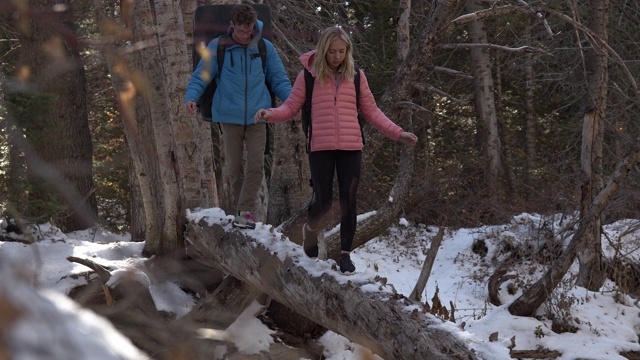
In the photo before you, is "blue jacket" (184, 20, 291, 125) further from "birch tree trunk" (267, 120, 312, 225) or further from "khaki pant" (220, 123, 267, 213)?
"birch tree trunk" (267, 120, 312, 225)

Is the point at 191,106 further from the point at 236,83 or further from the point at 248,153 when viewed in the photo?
the point at 248,153

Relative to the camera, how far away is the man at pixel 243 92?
5676 mm

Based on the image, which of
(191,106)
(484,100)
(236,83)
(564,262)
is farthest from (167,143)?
(484,100)

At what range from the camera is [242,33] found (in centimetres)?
559

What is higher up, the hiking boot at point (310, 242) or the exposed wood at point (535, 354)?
the hiking boot at point (310, 242)

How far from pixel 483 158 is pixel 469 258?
15.9 ft

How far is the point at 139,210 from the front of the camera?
384 inches

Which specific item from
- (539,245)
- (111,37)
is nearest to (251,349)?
(111,37)

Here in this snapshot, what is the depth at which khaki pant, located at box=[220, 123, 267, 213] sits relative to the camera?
578 cm

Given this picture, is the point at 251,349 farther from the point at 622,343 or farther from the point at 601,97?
the point at 601,97

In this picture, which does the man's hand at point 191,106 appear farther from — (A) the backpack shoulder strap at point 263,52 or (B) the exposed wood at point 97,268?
(B) the exposed wood at point 97,268

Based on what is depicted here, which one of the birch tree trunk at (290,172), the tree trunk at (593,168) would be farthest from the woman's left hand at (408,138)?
the tree trunk at (593,168)

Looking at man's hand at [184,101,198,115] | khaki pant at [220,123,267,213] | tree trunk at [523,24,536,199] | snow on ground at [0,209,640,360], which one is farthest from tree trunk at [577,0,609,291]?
tree trunk at [523,24,536,199]

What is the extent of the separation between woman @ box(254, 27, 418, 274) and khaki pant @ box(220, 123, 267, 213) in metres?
0.63
